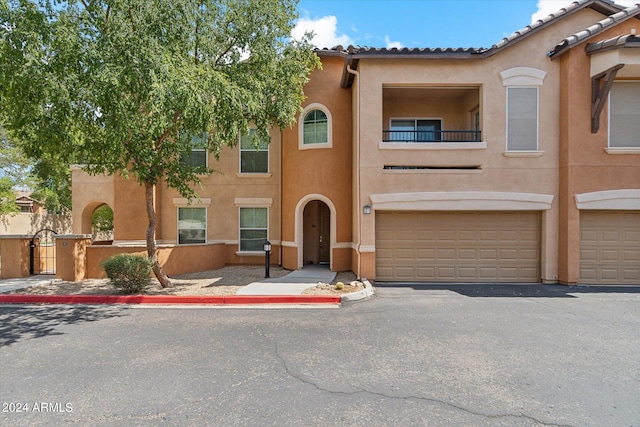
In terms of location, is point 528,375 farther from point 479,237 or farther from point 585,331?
point 479,237

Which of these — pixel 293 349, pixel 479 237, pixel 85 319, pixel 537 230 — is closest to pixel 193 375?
pixel 293 349

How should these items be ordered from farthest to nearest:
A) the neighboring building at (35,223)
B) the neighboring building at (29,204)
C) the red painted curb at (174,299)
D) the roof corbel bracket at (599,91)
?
1. the neighboring building at (29,204)
2. the neighboring building at (35,223)
3. the roof corbel bracket at (599,91)
4. the red painted curb at (174,299)

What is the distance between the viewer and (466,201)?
35.8ft

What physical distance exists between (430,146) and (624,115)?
239 inches

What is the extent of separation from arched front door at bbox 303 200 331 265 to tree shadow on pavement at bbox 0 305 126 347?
773cm

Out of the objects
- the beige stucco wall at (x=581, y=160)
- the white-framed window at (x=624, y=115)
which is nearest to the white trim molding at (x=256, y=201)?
the beige stucco wall at (x=581, y=160)

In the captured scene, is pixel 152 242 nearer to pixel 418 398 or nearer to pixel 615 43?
pixel 418 398

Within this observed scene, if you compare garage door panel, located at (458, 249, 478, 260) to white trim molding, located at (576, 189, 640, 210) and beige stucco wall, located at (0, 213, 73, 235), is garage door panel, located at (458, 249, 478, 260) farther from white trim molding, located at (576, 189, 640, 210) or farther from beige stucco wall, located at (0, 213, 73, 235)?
beige stucco wall, located at (0, 213, 73, 235)

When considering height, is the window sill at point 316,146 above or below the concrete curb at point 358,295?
above

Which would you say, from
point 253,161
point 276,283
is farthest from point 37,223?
point 276,283

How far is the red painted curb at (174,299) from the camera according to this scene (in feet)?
28.8

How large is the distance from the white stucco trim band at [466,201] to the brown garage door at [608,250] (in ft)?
4.89

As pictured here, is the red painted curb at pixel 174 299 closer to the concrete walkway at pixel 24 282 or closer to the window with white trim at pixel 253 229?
the concrete walkway at pixel 24 282

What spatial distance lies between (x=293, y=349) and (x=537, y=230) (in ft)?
31.0
